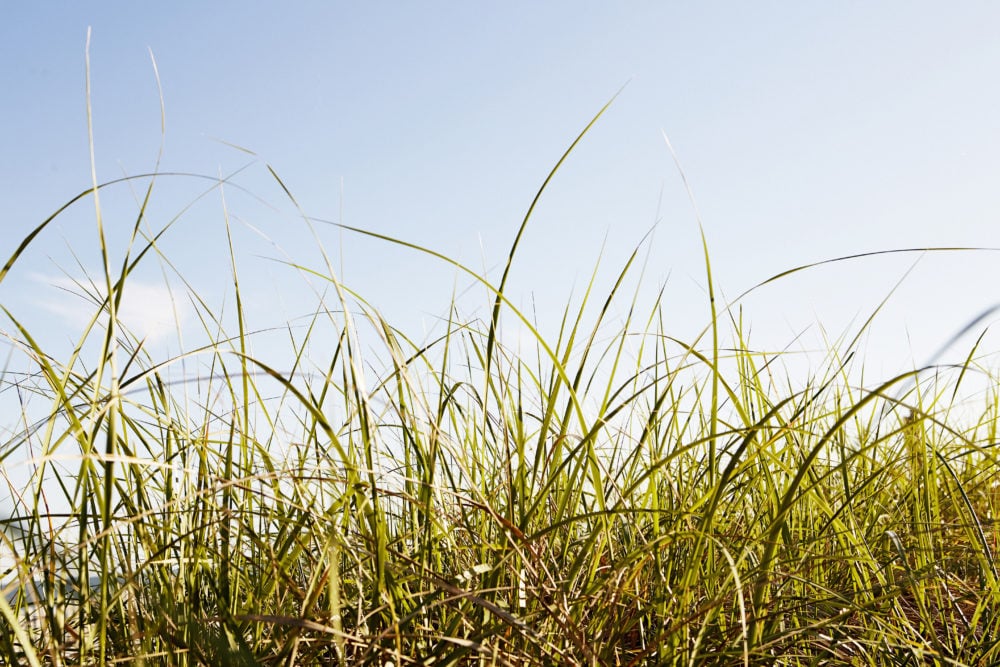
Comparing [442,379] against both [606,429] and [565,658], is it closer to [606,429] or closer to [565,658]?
[606,429]

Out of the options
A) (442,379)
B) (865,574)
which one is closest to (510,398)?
(442,379)

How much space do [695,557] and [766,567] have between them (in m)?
0.10

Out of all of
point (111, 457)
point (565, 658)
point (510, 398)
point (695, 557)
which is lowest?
point (565, 658)

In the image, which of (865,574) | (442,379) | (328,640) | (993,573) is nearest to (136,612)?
(328,640)

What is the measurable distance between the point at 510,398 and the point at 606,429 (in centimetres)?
22

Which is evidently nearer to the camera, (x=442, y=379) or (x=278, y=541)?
(x=278, y=541)

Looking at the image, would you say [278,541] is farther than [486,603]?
Yes

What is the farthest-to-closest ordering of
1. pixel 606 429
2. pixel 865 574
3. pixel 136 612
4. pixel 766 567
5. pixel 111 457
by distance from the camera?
pixel 606 429
pixel 865 574
pixel 136 612
pixel 766 567
pixel 111 457

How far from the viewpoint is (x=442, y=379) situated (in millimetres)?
1354

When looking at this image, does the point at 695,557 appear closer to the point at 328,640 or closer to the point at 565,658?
the point at 565,658

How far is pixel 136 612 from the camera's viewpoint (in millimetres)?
1233

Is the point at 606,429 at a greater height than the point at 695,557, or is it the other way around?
the point at 606,429

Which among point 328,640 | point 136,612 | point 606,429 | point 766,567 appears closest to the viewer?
point 328,640

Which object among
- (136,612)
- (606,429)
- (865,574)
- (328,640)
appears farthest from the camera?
Answer: (606,429)
